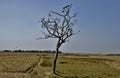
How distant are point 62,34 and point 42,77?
7907 mm

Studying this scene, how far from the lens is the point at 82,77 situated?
30.1 m

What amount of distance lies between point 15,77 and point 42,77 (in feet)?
8.74

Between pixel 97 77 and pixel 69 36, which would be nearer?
pixel 97 77

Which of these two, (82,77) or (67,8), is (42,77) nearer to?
(82,77)

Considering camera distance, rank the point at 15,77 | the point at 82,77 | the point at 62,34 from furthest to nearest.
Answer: the point at 62,34 → the point at 82,77 → the point at 15,77

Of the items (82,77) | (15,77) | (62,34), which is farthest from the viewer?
(62,34)

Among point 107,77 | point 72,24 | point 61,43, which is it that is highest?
point 72,24

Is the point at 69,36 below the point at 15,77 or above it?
above

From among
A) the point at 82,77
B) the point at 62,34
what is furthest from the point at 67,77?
the point at 62,34

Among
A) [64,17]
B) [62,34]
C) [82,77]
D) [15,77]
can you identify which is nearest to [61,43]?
[62,34]

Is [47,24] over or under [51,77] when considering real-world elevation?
over

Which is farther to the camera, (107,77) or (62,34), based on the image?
(62,34)

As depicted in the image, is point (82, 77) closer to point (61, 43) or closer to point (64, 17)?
point (61, 43)

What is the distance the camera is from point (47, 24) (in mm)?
36812
